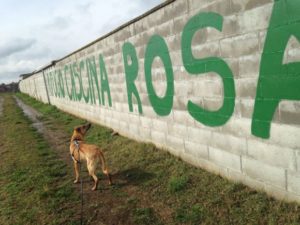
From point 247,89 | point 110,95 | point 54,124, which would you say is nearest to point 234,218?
point 247,89

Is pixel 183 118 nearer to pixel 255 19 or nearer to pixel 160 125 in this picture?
pixel 160 125

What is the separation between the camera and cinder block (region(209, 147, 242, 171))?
4.86 metres

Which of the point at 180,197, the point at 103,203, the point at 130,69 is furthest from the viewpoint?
the point at 130,69

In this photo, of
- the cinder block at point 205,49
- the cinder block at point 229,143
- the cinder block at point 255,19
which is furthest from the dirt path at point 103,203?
the cinder block at point 255,19

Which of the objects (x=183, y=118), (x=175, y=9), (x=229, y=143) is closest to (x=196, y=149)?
(x=183, y=118)

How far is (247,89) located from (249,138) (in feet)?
2.10

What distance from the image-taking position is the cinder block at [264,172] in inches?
163

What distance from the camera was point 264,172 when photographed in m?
4.38

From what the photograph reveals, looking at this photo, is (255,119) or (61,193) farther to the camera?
(61,193)

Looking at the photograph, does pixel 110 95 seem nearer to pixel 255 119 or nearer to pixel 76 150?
pixel 76 150

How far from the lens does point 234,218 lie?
412 cm

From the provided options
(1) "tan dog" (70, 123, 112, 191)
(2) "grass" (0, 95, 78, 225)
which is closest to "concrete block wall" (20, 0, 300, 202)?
(1) "tan dog" (70, 123, 112, 191)

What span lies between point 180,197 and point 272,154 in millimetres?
1473

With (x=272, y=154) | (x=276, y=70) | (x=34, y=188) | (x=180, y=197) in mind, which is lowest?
(x=34, y=188)
